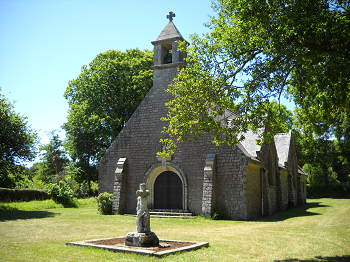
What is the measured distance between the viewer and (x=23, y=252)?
25.4 ft

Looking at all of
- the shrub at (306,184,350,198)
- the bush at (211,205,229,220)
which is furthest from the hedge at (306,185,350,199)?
the bush at (211,205,229,220)

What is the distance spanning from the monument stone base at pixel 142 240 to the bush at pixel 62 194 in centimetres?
1656

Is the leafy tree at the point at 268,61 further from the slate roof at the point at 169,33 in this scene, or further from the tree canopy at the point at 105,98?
the tree canopy at the point at 105,98

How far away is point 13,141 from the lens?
2067cm

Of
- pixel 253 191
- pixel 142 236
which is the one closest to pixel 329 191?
pixel 253 191

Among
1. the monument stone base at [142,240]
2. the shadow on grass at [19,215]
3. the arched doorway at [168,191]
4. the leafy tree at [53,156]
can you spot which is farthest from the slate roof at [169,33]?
the leafy tree at [53,156]

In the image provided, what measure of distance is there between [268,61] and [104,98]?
75.4 ft

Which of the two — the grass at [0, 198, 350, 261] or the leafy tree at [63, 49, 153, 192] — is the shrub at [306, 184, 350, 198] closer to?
the leafy tree at [63, 49, 153, 192]

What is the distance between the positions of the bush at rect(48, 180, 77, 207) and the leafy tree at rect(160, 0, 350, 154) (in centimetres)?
1562

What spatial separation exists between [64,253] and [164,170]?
12.2 m

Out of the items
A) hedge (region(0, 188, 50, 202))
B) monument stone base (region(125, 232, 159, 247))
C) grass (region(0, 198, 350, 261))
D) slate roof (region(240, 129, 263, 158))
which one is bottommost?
grass (region(0, 198, 350, 261))

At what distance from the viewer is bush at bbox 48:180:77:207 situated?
77.1 feet

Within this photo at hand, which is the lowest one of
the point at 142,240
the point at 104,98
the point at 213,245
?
the point at 213,245

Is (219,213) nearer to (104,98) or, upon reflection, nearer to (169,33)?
(169,33)
